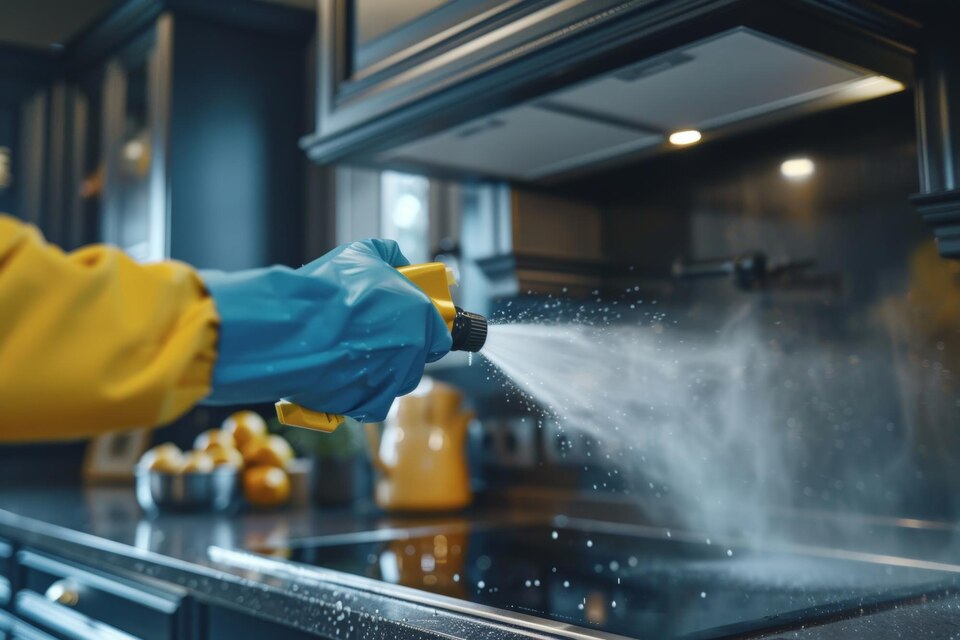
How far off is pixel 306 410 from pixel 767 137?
32.3 inches

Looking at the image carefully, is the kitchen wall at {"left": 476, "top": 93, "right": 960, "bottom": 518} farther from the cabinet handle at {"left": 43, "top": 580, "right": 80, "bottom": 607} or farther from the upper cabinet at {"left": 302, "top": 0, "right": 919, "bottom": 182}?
the cabinet handle at {"left": 43, "top": 580, "right": 80, "bottom": 607}

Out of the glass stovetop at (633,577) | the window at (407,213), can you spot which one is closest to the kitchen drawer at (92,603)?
the glass stovetop at (633,577)

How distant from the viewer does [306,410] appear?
664 mm

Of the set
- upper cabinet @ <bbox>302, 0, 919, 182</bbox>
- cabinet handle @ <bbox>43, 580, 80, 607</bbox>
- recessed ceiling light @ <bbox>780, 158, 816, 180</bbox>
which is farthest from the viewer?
cabinet handle @ <bbox>43, 580, 80, 607</bbox>

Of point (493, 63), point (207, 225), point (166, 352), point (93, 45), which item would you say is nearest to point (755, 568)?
point (493, 63)

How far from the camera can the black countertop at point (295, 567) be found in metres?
0.77

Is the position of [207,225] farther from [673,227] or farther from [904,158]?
[904,158]

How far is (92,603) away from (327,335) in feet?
2.88

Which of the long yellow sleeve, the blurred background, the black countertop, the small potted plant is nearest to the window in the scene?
the blurred background

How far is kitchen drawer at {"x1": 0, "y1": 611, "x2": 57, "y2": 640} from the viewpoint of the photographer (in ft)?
4.65

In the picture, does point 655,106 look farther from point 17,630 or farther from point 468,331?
point 17,630

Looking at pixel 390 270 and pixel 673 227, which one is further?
pixel 673 227

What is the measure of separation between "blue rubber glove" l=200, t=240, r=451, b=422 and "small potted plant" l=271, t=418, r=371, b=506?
1126mm

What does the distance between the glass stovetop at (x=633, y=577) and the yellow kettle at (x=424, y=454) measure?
0.65 ft
